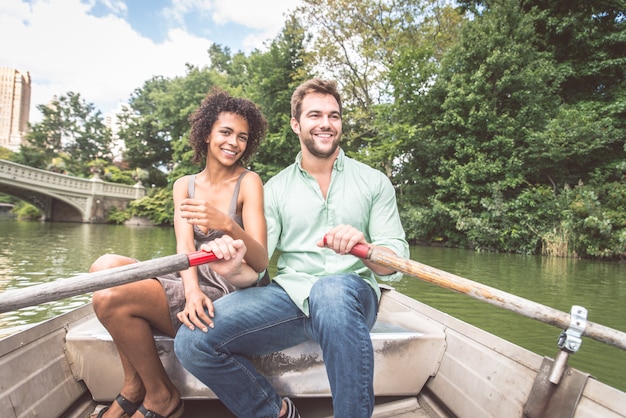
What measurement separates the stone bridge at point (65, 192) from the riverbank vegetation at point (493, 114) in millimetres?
13504

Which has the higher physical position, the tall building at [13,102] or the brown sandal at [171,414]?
the tall building at [13,102]

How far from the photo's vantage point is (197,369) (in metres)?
1.31

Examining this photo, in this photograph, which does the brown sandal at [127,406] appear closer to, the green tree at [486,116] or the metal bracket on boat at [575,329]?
the metal bracket on boat at [575,329]

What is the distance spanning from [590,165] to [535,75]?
3.19 metres

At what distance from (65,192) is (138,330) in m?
24.9

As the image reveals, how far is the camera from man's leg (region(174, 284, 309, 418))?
1307 mm

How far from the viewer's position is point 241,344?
54.1 inches

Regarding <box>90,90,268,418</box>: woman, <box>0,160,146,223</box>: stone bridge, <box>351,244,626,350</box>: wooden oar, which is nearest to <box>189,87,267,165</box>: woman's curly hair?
<box>90,90,268,418</box>: woman

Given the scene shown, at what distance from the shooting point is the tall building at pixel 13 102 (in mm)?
71562

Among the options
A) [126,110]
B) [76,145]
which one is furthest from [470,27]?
[76,145]

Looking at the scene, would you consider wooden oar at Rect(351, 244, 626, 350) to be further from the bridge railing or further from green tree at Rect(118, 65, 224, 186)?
the bridge railing

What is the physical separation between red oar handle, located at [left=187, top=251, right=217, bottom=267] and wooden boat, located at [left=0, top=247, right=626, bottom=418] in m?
0.06

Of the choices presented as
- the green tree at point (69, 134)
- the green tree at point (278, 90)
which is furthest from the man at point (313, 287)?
the green tree at point (69, 134)

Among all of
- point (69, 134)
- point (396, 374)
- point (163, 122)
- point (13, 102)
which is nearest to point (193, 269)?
point (396, 374)
